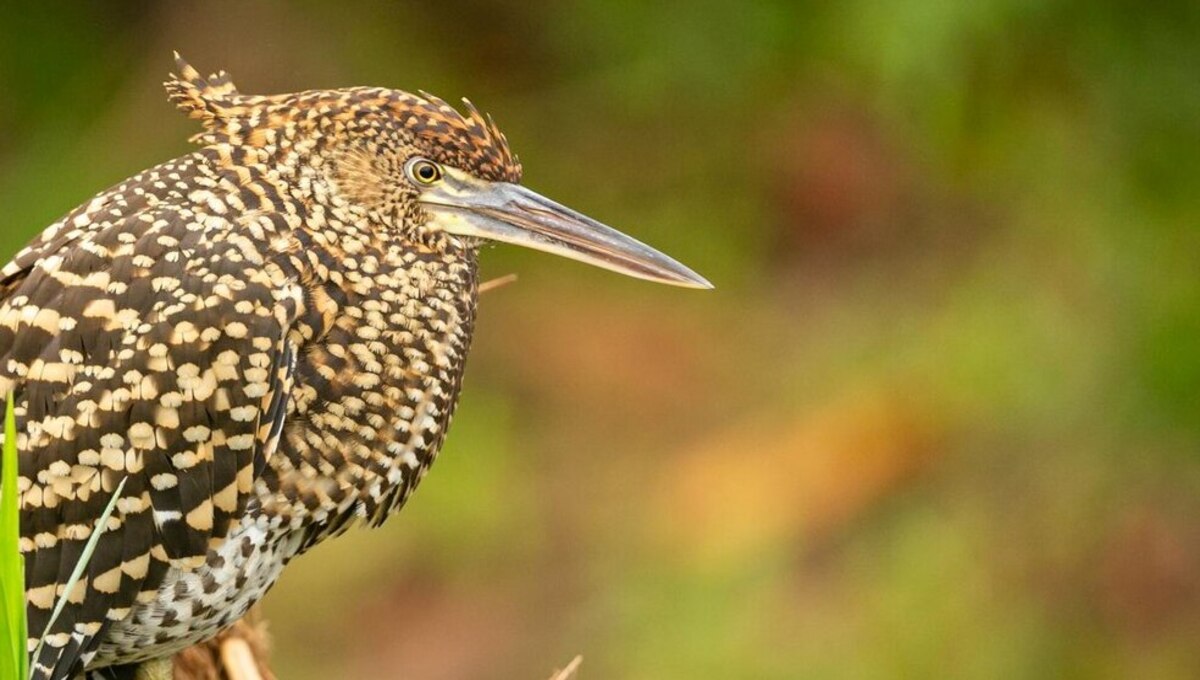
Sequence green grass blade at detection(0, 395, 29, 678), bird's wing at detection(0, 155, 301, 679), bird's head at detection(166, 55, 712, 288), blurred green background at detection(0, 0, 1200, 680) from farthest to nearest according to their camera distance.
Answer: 1. blurred green background at detection(0, 0, 1200, 680)
2. bird's head at detection(166, 55, 712, 288)
3. bird's wing at detection(0, 155, 301, 679)
4. green grass blade at detection(0, 395, 29, 678)

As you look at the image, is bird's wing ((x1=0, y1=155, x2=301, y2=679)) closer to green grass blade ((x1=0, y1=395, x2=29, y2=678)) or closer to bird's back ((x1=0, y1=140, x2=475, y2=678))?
bird's back ((x1=0, y1=140, x2=475, y2=678))

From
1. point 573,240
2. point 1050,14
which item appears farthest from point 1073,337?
point 573,240

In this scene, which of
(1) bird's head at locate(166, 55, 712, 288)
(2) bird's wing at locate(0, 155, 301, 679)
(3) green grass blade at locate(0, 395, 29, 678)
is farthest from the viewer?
(1) bird's head at locate(166, 55, 712, 288)

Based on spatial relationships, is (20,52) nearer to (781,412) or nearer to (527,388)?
(527,388)

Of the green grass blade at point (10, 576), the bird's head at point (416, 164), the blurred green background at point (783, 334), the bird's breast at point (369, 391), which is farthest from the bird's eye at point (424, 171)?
the blurred green background at point (783, 334)

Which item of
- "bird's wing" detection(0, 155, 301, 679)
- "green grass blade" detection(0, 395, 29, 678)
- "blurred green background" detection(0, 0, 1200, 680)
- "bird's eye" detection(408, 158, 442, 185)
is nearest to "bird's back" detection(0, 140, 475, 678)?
"bird's wing" detection(0, 155, 301, 679)

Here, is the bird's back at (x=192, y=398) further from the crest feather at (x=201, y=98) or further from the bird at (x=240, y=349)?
the crest feather at (x=201, y=98)

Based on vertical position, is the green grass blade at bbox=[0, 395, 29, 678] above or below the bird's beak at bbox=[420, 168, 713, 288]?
below
